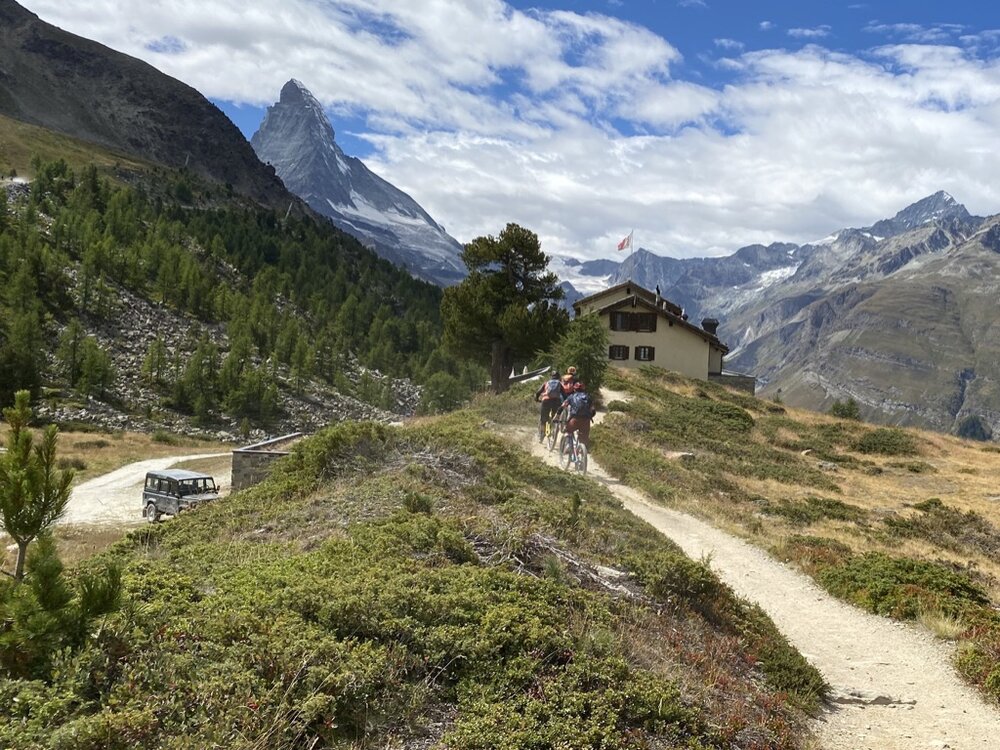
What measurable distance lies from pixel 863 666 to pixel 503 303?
30.4m

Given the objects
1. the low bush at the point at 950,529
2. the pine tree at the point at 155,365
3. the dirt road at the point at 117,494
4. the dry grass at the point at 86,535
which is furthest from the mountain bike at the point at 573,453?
the pine tree at the point at 155,365

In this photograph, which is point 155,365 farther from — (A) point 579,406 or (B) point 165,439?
(A) point 579,406

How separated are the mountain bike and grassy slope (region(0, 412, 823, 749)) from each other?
10670 mm

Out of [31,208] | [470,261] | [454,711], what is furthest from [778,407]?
[31,208]

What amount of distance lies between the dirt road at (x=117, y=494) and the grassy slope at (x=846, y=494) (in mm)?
20472

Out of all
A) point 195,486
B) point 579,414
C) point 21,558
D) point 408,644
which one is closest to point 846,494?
point 579,414

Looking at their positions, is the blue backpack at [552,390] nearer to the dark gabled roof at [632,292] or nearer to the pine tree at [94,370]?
the dark gabled roof at [632,292]

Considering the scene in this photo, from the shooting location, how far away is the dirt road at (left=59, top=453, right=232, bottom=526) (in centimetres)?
2928

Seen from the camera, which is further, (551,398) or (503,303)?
(503,303)

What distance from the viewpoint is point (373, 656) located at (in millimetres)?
6621

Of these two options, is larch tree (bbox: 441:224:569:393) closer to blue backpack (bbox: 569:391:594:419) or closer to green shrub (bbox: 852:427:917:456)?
blue backpack (bbox: 569:391:594:419)

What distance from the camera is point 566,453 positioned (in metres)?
24.4

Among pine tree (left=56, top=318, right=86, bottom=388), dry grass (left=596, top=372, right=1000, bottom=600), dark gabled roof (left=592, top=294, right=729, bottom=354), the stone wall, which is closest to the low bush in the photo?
dry grass (left=596, top=372, right=1000, bottom=600)

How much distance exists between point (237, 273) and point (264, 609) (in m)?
112
